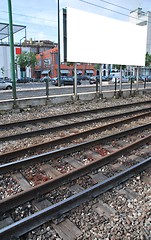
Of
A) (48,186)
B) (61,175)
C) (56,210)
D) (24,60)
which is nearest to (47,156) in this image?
(61,175)

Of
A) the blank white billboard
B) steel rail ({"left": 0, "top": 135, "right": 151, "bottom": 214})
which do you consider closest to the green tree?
the blank white billboard

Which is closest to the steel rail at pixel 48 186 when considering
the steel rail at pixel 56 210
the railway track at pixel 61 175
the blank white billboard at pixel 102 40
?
the railway track at pixel 61 175

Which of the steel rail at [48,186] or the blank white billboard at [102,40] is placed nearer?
the steel rail at [48,186]

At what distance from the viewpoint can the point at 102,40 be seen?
13750mm

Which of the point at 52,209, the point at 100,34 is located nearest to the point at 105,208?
the point at 52,209

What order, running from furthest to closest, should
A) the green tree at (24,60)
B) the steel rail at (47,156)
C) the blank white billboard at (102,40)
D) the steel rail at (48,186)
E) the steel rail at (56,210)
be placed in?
the green tree at (24,60) < the blank white billboard at (102,40) < the steel rail at (47,156) < the steel rail at (48,186) < the steel rail at (56,210)

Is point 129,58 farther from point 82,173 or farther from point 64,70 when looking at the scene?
point 64,70

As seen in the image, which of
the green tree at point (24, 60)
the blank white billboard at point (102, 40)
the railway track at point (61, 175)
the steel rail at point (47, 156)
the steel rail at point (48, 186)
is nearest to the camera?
the railway track at point (61, 175)

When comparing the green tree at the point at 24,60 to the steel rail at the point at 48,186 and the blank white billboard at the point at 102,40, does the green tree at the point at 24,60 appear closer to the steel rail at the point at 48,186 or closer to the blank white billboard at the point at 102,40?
the blank white billboard at the point at 102,40

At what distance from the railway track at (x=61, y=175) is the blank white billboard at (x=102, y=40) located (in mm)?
7590

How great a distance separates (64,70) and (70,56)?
55.5 m

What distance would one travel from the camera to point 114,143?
602cm

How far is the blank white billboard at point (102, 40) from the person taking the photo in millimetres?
12398

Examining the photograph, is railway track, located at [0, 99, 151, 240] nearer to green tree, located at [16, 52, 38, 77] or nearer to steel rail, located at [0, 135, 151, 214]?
steel rail, located at [0, 135, 151, 214]
